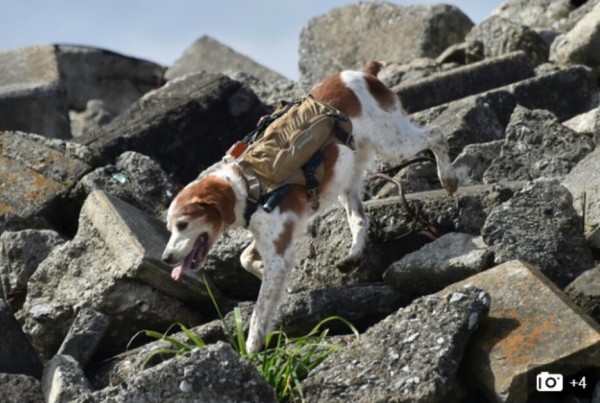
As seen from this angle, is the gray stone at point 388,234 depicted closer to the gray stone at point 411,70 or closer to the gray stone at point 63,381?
the gray stone at point 63,381

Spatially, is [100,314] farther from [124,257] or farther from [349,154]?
[349,154]

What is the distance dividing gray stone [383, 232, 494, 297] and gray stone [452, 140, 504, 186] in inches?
63.0

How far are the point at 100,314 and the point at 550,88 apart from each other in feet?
16.6

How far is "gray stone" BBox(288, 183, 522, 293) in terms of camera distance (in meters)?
11.1

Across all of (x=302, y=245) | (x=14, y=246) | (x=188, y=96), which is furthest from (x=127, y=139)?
(x=302, y=245)

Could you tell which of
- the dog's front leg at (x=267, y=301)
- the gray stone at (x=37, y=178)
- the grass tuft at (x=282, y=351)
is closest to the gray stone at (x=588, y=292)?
the grass tuft at (x=282, y=351)

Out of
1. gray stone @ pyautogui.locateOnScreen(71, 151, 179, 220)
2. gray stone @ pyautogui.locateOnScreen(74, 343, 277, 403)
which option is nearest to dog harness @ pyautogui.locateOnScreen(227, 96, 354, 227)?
gray stone @ pyautogui.locateOnScreen(74, 343, 277, 403)

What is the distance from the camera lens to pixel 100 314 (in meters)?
10.9

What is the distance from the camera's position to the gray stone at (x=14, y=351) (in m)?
10.4

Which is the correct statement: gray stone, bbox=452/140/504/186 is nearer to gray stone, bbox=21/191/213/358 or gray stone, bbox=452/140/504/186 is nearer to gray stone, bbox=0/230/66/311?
gray stone, bbox=21/191/213/358

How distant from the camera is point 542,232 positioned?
10562mm

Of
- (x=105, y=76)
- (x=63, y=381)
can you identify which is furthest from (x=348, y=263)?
(x=105, y=76)

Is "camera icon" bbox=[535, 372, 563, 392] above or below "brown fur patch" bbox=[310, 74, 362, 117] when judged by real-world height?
below

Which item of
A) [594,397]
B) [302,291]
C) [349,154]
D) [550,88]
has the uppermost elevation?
[550,88]
